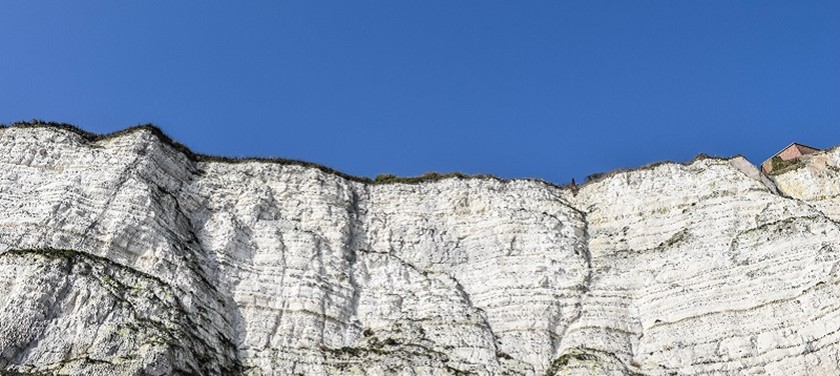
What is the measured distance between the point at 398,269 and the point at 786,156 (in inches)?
950

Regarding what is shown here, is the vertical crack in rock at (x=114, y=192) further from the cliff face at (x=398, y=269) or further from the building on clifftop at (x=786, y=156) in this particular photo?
the building on clifftop at (x=786, y=156)

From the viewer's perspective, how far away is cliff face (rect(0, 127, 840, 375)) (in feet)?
84.7

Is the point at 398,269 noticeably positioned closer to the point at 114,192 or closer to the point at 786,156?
the point at 114,192

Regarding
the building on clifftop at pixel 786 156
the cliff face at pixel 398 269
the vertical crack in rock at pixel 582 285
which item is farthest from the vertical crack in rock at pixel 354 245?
the building on clifftop at pixel 786 156

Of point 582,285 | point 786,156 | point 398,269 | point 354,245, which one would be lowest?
point 582,285

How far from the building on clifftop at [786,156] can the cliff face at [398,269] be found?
1.77 meters

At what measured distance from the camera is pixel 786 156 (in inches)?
1672

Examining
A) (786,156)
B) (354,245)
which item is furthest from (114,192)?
(786,156)

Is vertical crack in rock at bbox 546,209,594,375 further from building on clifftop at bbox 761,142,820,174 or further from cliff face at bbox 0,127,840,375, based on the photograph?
building on clifftop at bbox 761,142,820,174

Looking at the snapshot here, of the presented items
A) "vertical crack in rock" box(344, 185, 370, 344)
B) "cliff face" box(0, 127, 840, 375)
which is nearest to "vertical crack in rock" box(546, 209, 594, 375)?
"cliff face" box(0, 127, 840, 375)

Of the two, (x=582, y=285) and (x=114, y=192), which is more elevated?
(x=114, y=192)

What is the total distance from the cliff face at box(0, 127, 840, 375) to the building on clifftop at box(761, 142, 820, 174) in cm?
→ 177

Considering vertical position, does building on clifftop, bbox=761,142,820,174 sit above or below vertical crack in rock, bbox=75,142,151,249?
above

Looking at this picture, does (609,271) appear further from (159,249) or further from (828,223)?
(159,249)
